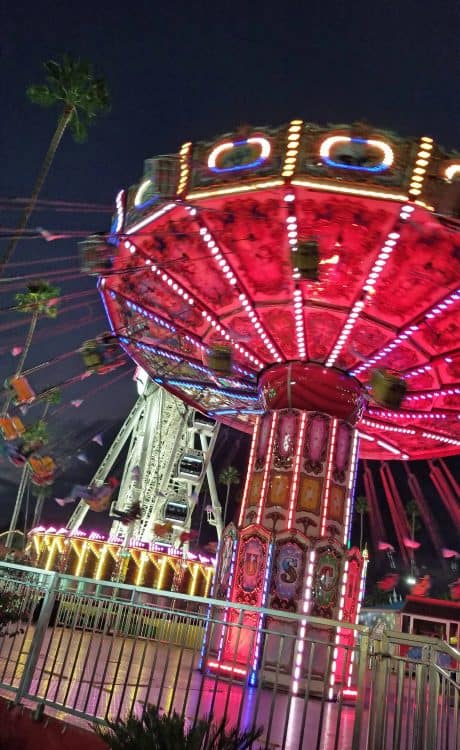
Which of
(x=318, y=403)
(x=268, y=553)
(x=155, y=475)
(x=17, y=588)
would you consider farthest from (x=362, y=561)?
(x=155, y=475)

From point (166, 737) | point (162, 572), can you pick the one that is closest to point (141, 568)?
point (162, 572)

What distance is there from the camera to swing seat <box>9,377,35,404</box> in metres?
14.8

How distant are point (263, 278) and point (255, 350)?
2.81 metres

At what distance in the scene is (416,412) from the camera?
49.6 feet

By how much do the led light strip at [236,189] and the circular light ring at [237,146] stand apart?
27cm

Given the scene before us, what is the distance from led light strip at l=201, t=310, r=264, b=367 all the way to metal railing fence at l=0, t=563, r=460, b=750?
558 centimetres

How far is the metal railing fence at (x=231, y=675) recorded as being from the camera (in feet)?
15.2

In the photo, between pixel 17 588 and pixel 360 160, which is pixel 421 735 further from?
pixel 360 160

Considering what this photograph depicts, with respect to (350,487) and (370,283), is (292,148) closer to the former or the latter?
(370,283)

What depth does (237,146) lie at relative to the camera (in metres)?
9.24

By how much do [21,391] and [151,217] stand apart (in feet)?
22.4

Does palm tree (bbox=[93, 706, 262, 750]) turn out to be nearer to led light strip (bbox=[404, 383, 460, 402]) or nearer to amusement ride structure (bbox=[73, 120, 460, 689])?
amusement ride structure (bbox=[73, 120, 460, 689])

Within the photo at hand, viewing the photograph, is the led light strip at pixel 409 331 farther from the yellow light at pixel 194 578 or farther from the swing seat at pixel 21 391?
the yellow light at pixel 194 578

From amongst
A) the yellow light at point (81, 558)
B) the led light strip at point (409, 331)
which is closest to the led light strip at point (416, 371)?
the led light strip at point (409, 331)
